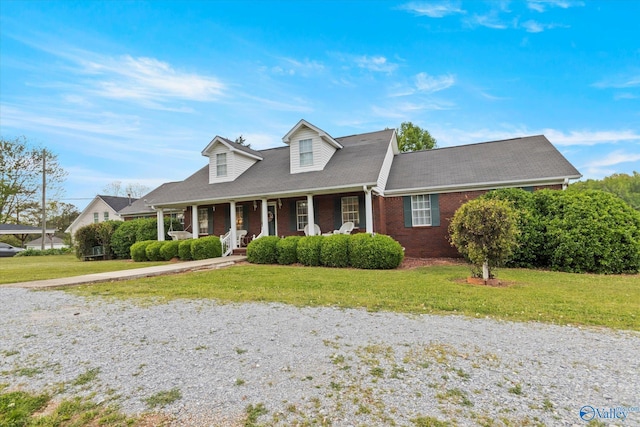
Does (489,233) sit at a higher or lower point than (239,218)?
lower

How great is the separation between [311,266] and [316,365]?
8595mm

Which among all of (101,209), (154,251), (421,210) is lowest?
(154,251)

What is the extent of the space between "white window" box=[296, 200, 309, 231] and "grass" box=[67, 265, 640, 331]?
563cm

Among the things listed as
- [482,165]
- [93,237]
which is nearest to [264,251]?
[482,165]

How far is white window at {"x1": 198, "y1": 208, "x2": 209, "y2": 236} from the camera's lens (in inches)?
710

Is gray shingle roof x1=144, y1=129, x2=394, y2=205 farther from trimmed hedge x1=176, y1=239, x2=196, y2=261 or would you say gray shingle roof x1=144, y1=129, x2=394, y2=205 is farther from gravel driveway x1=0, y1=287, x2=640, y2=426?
gravel driveway x1=0, y1=287, x2=640, y2=426

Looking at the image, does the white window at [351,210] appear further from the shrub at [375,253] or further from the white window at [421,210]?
the shrub at [375,253]

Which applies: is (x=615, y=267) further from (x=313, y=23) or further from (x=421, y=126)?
(x=421, y=126)

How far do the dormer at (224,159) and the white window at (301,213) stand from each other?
4268mm

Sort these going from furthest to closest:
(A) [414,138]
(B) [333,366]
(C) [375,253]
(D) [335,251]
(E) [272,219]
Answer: (A) [414,138] → (E) [272,219] → (D) [335,251] → (C) [375,253] → (B) [333,366]

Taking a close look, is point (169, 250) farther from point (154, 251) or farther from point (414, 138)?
point (414, 138)

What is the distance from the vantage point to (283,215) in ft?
52.2

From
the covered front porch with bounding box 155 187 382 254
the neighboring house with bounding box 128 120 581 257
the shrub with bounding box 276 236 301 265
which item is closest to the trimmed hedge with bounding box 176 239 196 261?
the covered front porch with bounding box 155 187 382 254

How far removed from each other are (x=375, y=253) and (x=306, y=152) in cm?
710
